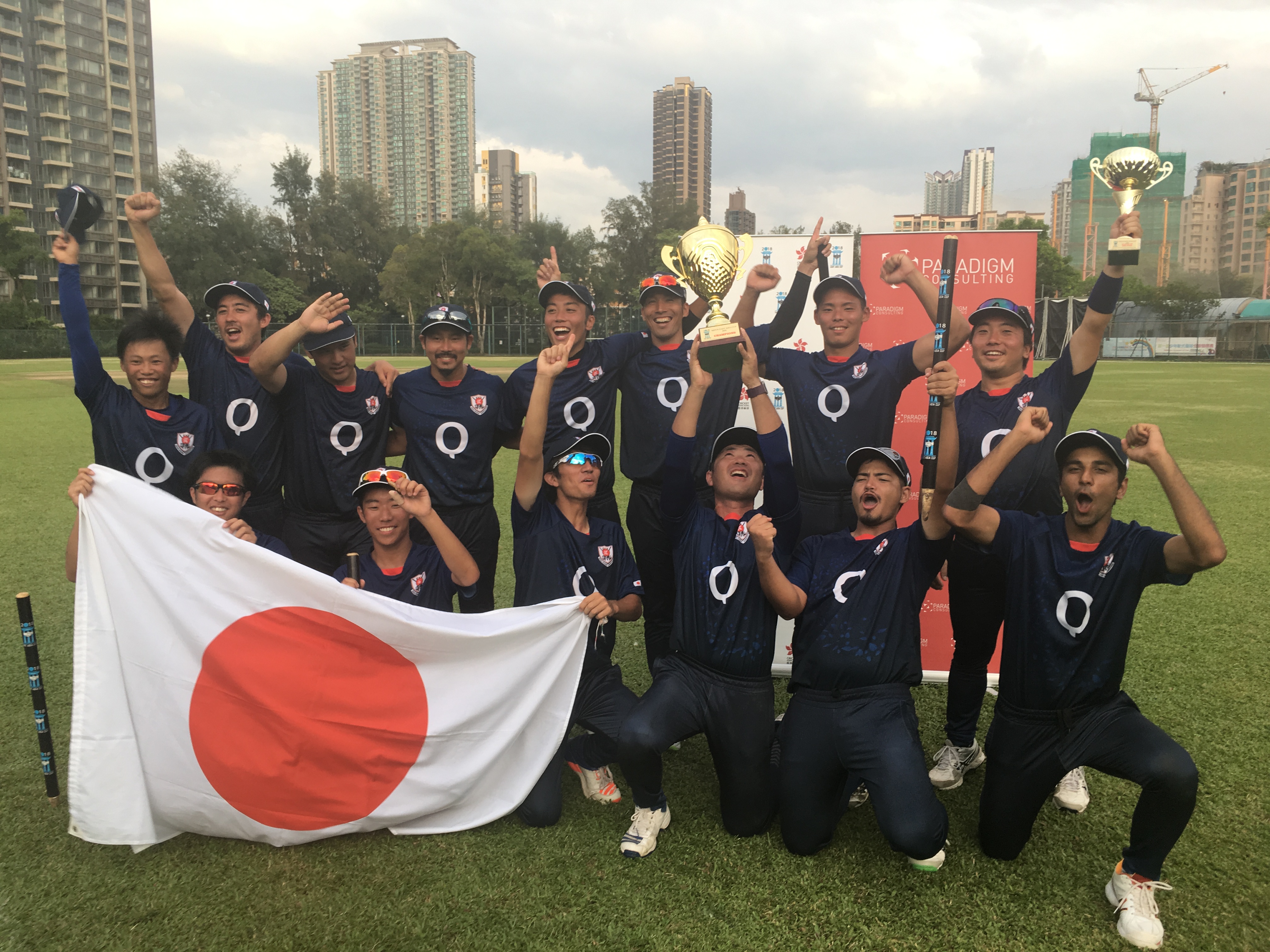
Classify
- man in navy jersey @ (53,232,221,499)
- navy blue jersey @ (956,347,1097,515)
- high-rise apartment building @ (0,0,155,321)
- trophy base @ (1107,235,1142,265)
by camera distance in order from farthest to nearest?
high-rise apartment building @ (0,0,155,321), man in navy jersey @ (53,232,221,499), navy blue jersey @ (956,347,1097,515), trophy base @ (1107,235,1142,265)

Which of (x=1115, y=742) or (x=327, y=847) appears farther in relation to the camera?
(x=327, y=847)

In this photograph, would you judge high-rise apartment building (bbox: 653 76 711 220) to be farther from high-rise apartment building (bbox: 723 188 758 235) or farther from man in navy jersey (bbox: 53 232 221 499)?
man in navy jersey (bbox: 53 232 221 499)

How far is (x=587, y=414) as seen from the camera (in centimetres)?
525

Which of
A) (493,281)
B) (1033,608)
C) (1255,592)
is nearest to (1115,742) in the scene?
(1033,608)

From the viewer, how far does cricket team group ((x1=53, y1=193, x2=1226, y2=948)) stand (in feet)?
12.0

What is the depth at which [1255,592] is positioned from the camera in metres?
7.58

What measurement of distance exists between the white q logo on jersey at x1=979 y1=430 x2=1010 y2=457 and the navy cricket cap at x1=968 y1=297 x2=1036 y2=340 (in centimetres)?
58

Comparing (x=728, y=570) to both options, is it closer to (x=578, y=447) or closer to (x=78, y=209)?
(x=578, y=447)

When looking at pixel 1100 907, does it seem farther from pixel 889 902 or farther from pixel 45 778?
pixel 45 778

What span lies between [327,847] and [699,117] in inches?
5138

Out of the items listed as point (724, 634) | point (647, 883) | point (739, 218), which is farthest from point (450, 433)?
point (739, 218)

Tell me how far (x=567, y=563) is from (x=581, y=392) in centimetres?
130

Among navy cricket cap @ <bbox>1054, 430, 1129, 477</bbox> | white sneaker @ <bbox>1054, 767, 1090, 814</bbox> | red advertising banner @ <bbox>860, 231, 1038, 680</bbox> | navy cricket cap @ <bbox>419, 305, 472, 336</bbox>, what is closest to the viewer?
navy cricket cap @ <bbox>1054, 430, 1129, 477</bbox>

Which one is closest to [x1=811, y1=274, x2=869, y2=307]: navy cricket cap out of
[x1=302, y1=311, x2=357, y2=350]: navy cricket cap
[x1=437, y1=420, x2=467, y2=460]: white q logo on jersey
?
[x1=437, y1=420, x2=467, y2=460]: white q logo on jersey
